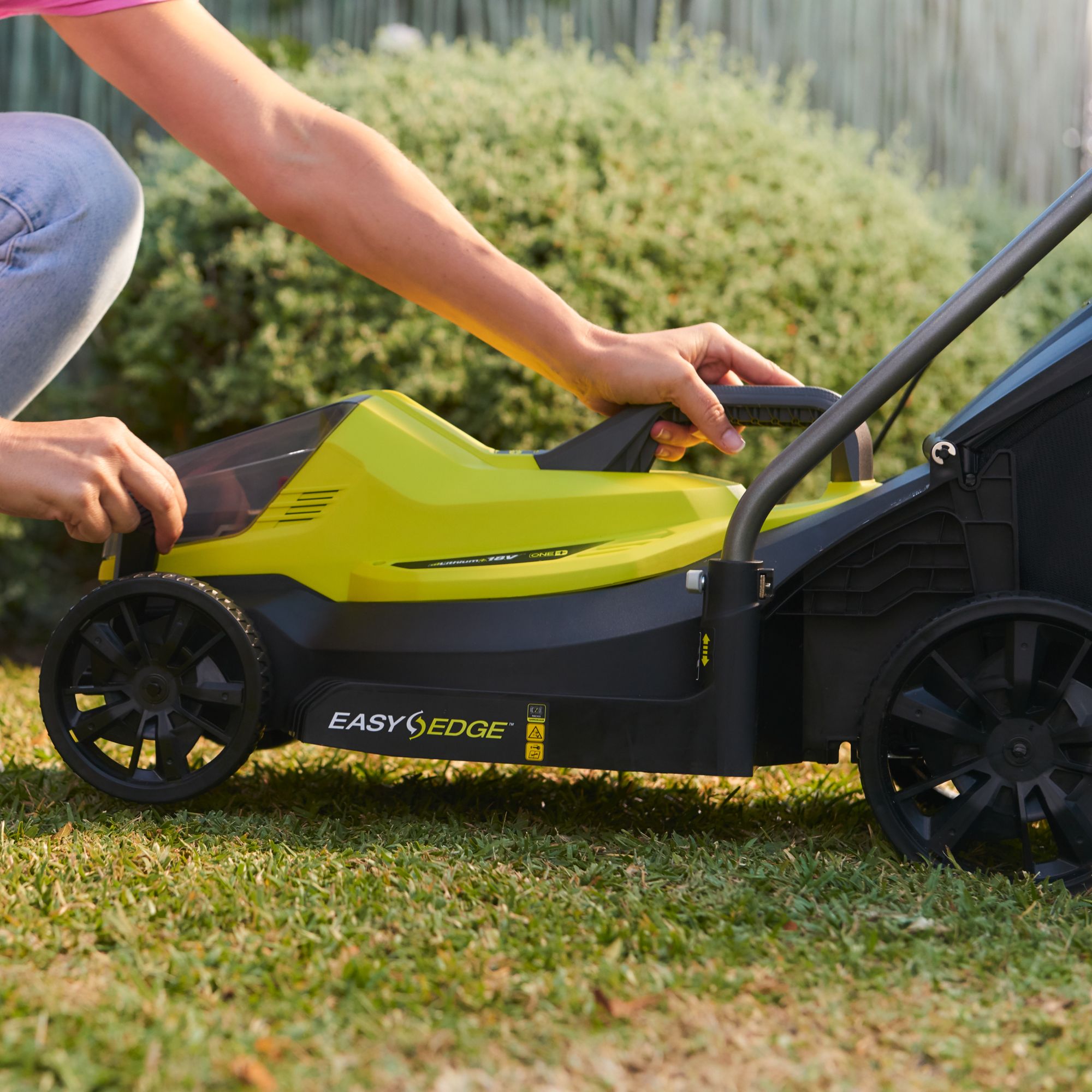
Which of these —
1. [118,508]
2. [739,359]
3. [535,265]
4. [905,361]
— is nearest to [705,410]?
[739,359]

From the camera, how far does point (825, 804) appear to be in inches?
85.3

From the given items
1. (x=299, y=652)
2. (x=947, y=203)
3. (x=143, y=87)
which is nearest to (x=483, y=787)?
(x=299, y=652)

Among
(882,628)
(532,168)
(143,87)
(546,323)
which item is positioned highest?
(532,168)

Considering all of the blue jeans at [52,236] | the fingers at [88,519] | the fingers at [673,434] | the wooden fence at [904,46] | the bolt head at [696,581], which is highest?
the wooden fence at [904,46]

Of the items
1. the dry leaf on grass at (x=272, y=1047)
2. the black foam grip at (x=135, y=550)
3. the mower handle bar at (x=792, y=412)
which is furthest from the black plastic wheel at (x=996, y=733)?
the black foam grip at (x=135, y=550)

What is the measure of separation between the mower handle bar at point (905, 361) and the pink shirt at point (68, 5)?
1.20 metres

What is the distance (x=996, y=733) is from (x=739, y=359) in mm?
777

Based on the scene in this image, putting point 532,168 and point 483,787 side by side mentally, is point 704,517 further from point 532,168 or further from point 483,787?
point 532,168

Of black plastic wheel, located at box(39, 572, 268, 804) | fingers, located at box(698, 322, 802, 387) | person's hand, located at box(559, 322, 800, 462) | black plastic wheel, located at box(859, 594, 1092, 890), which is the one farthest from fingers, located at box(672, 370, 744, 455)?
black plastic wheel, located at box(39, 572, 268, 804)

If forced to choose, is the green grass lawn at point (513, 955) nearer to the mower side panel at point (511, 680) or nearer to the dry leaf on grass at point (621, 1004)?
the dry leaf on grass at point (621, 1004)

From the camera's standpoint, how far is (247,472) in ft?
7.06

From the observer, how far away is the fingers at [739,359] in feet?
6.81

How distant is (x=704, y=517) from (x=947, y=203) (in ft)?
18.9

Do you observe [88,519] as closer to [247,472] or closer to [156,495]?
[156,495]
